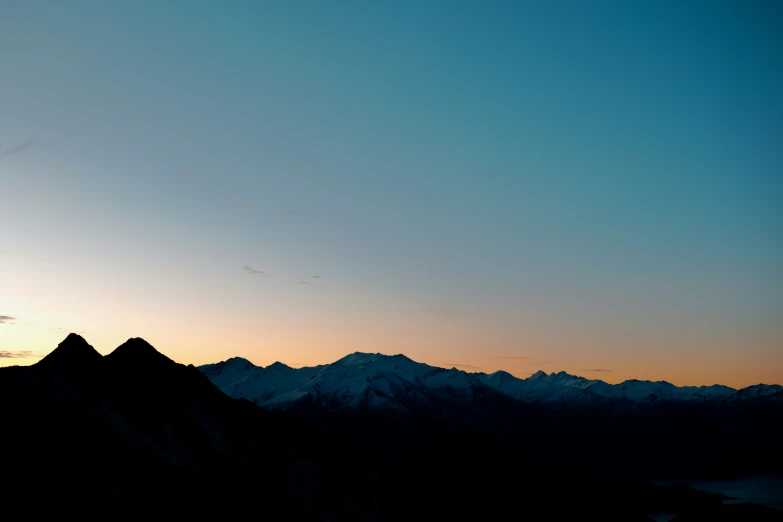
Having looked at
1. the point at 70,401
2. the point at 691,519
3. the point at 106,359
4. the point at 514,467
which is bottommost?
the point at 691,519

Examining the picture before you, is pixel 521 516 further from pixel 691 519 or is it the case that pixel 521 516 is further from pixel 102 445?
pixel 102 445

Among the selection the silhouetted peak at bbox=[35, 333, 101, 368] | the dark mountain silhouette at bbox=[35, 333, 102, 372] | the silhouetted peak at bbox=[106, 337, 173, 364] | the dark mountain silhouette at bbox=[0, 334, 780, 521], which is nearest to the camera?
the dark mountain silhouette at bbox=[0, 334, 780, 521]

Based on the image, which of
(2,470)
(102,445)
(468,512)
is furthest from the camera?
(468,512)

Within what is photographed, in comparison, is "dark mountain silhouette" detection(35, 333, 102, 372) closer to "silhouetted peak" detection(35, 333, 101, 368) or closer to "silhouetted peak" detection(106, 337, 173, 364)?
"silhouetted peak" detection(35, 333, 101, 368)

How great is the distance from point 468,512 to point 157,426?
79.2 m

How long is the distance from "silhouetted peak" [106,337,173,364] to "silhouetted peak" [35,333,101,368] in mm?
4971

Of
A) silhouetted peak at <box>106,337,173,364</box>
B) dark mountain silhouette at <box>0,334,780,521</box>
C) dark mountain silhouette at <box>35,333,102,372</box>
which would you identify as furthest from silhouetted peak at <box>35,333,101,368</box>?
silhouetted peak at <box>106,337,173,364</box>

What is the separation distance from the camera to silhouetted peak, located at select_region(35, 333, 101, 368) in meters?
84.1

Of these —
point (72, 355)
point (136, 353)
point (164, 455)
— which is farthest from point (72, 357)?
point (164, 455)

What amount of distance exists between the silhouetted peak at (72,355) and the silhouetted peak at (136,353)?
196 inches

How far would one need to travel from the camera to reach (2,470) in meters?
61.8

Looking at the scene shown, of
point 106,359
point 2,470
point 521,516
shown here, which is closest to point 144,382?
point 106,359

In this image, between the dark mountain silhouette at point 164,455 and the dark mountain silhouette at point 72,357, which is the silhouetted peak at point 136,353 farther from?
the dark mountain silhouette at point 72,357

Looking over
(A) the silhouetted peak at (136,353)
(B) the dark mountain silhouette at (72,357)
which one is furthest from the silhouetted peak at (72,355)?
(A) the silhouetted peak at (136,353)
